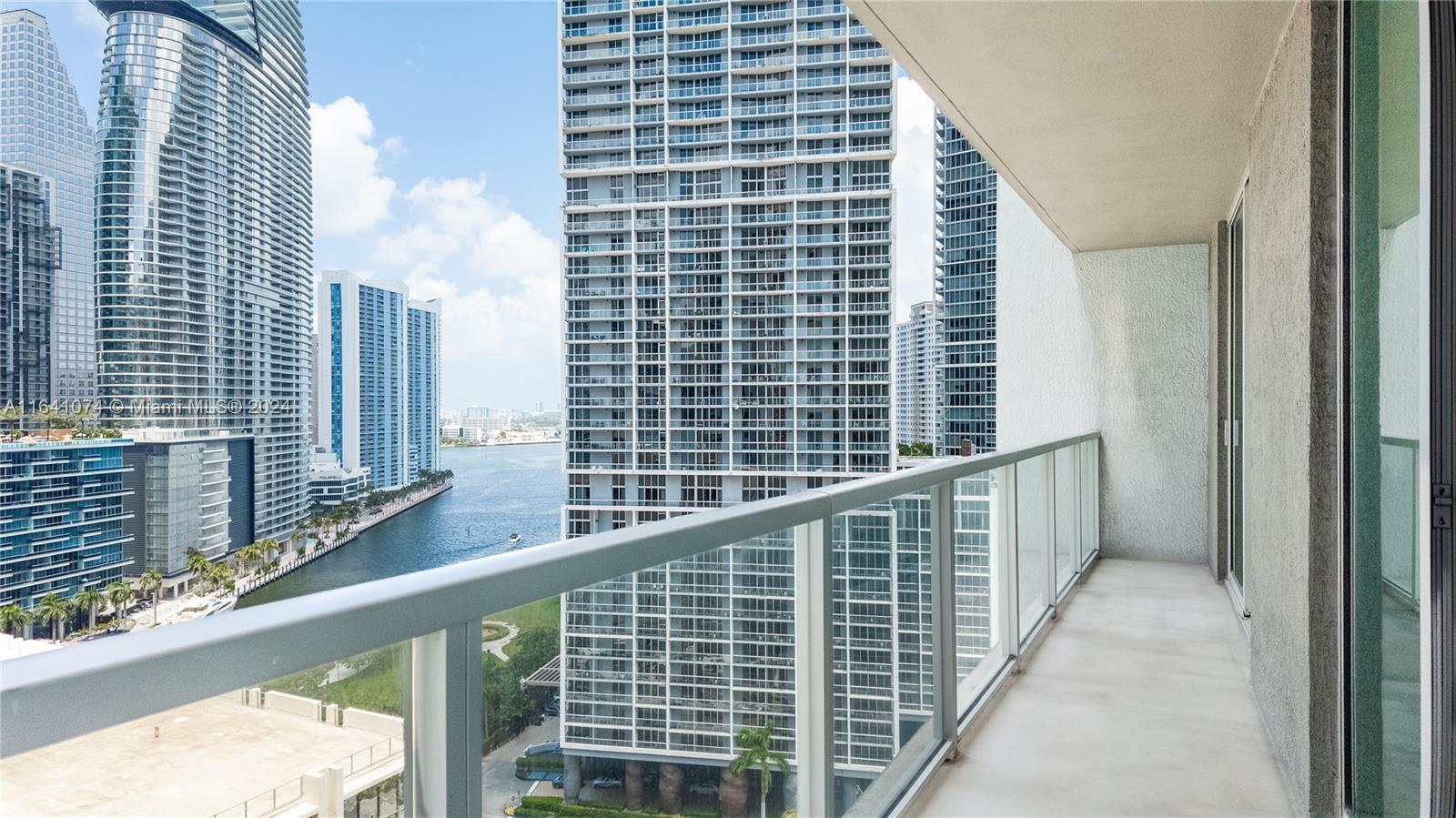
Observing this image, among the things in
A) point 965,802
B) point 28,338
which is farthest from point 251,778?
point 28,338

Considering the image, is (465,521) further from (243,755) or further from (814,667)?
(243,755)

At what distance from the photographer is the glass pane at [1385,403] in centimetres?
164

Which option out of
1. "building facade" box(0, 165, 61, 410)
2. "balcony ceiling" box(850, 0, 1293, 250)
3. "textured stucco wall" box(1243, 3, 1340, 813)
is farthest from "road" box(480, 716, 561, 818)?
"building facade" box(0, 165, 61, 410)

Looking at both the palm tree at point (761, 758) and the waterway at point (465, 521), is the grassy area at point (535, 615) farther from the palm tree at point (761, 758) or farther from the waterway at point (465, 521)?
the waterway at point (465, 521)

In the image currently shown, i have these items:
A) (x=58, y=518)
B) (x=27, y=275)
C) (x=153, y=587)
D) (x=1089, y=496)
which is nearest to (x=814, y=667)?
(x=1089, y=496)

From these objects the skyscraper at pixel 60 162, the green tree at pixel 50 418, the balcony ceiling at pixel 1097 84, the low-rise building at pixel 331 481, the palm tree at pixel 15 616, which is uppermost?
the skyscraper at pixel 60 162

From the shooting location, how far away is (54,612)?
26.0ft

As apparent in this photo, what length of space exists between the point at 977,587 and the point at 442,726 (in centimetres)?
261

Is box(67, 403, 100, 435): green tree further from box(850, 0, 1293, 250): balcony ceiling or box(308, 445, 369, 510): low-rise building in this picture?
box(850, 0, 1293, 250): balcony ceiling

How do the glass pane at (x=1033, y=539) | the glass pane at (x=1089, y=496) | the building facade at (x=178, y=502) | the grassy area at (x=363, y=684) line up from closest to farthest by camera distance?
1. the grassy area at (x=363, y=684)
2. the glass pane at (x=1033, y=539)
3. the glass pane at (x=1089, y=496)
4. the building facade at (x=178, y=502)

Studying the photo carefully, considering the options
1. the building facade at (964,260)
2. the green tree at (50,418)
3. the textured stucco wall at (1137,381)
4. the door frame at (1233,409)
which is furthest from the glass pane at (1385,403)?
the building facade at (964,260)

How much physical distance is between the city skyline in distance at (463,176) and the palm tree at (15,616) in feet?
79.3

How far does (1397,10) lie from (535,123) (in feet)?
154

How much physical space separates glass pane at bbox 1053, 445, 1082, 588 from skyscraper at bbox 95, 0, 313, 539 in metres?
13.8
